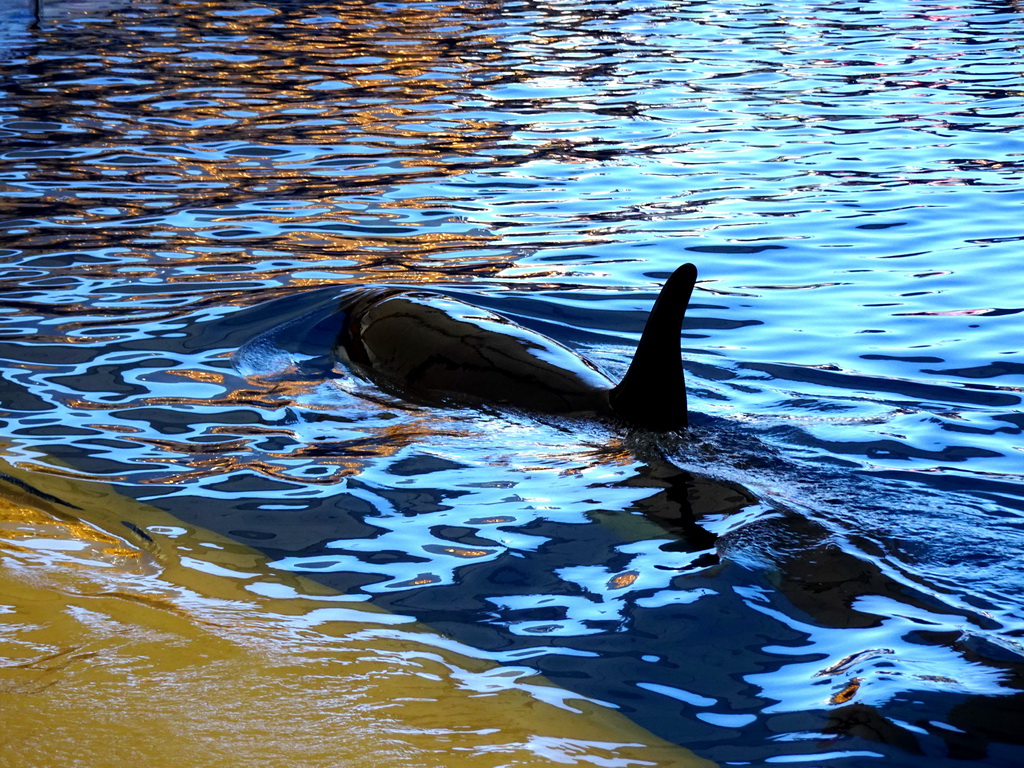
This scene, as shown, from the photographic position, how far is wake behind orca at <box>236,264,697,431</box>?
5.24 meters

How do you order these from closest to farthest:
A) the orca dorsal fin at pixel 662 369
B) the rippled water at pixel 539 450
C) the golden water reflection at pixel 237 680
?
the golden water reflection at pixel 237 680, the rippled water at pixel 539 450, the orca dorsal fin at pixel 662 369

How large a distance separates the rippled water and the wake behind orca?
15cm

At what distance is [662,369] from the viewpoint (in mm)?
5246

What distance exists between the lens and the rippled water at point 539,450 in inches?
137

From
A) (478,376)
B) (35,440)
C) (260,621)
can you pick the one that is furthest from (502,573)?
(35,440)

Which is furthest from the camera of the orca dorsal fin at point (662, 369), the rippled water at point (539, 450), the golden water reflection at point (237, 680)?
the orca dorsal fin at point (662, 369)

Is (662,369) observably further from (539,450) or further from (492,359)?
(492,359)

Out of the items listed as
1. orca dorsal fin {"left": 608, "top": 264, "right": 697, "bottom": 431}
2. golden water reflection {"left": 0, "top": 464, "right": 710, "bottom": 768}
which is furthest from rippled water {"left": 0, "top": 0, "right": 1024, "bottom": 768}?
orca dorsal fin {"left": 608, "top": 264, "right": 697, "bottom": 431}

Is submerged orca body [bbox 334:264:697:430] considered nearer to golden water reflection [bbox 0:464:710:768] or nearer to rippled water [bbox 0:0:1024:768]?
rippled water [bbox 0:0:1024:768]

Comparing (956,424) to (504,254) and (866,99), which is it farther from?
(866,99)

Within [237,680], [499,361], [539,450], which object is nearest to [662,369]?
[539,450]

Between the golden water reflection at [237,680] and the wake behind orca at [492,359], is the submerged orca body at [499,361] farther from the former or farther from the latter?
the golden water reflection at [237,680]

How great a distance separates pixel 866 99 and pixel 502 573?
11987 millimetres

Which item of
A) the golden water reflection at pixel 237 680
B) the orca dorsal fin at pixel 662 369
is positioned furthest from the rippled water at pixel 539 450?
the orca dorsal fin at pixel 662 369
